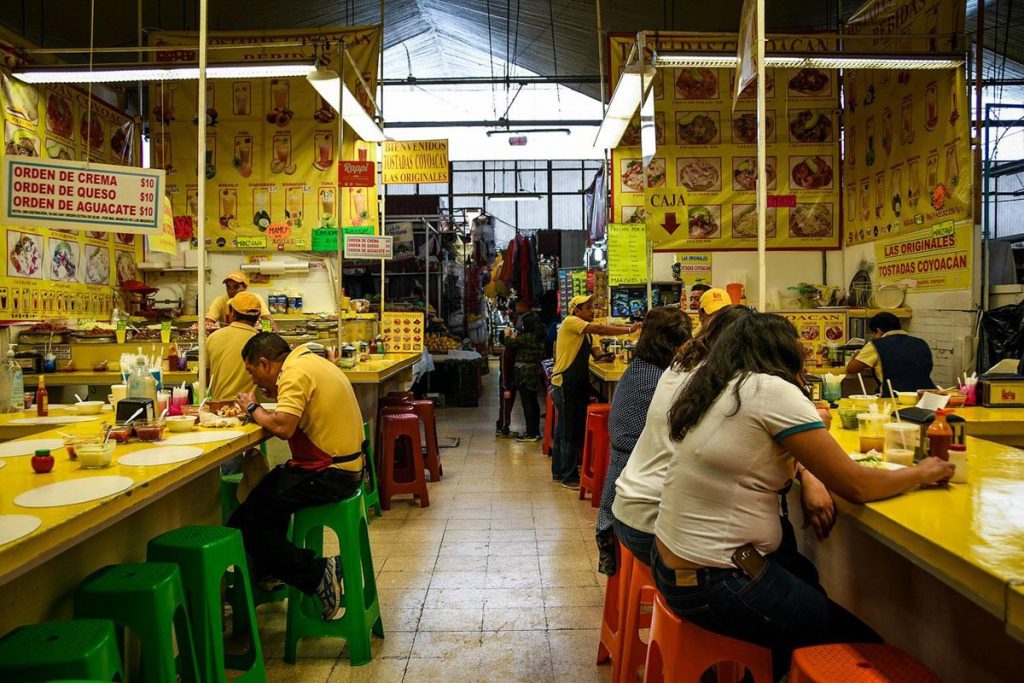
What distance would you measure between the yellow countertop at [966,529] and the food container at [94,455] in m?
2.34

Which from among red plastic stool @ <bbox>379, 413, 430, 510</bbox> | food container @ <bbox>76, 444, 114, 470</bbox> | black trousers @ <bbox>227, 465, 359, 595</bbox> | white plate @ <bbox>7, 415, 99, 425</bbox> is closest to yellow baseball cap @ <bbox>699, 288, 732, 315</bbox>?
red plastic stool @ <bbox>379, 413, 430, 510</bbox>

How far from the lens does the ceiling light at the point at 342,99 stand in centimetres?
599

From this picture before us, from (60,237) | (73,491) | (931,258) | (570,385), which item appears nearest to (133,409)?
(73,491)

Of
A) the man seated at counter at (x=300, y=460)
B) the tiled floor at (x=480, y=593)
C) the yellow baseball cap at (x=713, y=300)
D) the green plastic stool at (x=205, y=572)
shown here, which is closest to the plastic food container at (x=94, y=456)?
the green plastic stool at (x=205, y=572)

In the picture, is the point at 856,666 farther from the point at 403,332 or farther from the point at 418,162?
the point at 418,162

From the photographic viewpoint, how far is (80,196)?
3.56 metres

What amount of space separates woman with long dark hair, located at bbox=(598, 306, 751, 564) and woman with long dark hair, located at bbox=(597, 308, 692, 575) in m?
0.45

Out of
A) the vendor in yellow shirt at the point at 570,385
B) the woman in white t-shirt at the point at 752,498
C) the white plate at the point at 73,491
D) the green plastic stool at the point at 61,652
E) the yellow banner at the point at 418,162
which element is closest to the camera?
the green plastic stool at the point at 61,652

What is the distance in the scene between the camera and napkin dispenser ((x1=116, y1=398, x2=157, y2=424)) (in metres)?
3.16

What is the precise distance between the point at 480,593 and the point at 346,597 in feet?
3.36

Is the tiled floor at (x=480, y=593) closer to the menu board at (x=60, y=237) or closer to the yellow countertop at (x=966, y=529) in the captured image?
the yellow countertop at (x=966, y=529)

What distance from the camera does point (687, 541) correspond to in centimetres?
203

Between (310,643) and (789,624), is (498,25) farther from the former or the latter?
(789,624)

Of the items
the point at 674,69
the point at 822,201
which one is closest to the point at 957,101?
the point at 822,201
